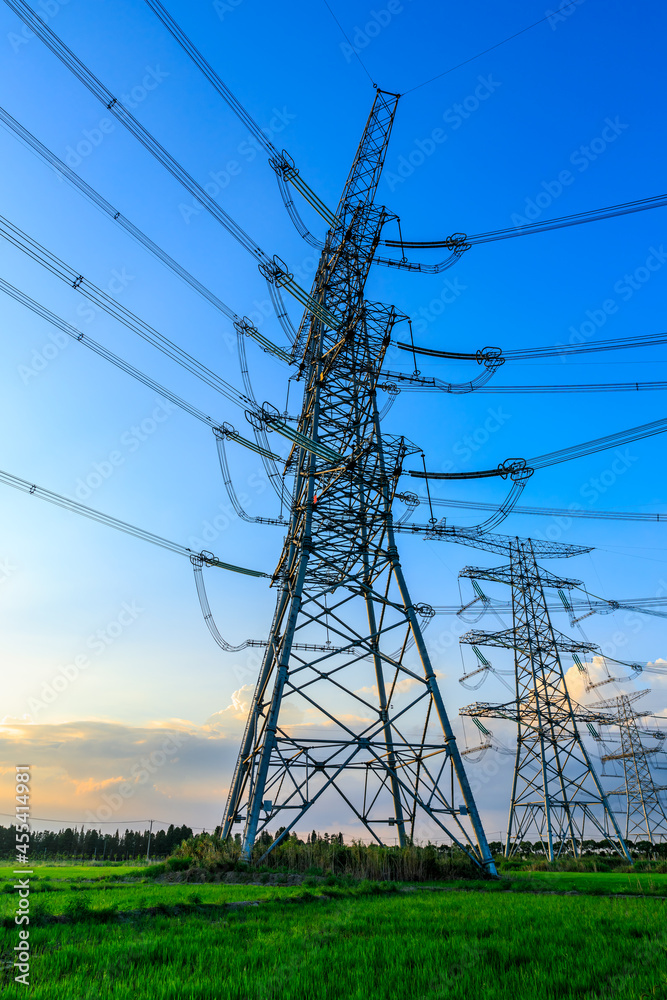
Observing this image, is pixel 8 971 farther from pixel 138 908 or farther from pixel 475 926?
pixel 475 926

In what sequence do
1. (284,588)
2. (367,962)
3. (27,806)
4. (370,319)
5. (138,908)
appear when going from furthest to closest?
1. (370,319)
2. (284,588)
3. (138,908)
4. (27,806)
5. (367,962)

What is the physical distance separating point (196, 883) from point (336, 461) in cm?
1315

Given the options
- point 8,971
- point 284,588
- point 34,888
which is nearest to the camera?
point 8,971

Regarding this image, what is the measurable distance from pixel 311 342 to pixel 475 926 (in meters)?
21.4

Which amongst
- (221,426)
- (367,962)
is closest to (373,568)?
(221,426)

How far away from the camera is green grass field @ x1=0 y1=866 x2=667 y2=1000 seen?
190 inches

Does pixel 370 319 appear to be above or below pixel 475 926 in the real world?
above

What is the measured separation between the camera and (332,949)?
629 centimetres

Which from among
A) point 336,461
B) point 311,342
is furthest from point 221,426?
point 311,342

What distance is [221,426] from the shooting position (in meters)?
18.8

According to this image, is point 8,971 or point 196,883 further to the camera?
point 196,883


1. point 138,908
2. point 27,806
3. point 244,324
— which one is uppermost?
point 244,324

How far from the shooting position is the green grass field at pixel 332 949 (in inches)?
190

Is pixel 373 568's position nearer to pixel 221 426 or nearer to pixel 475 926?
pixel 221 426
